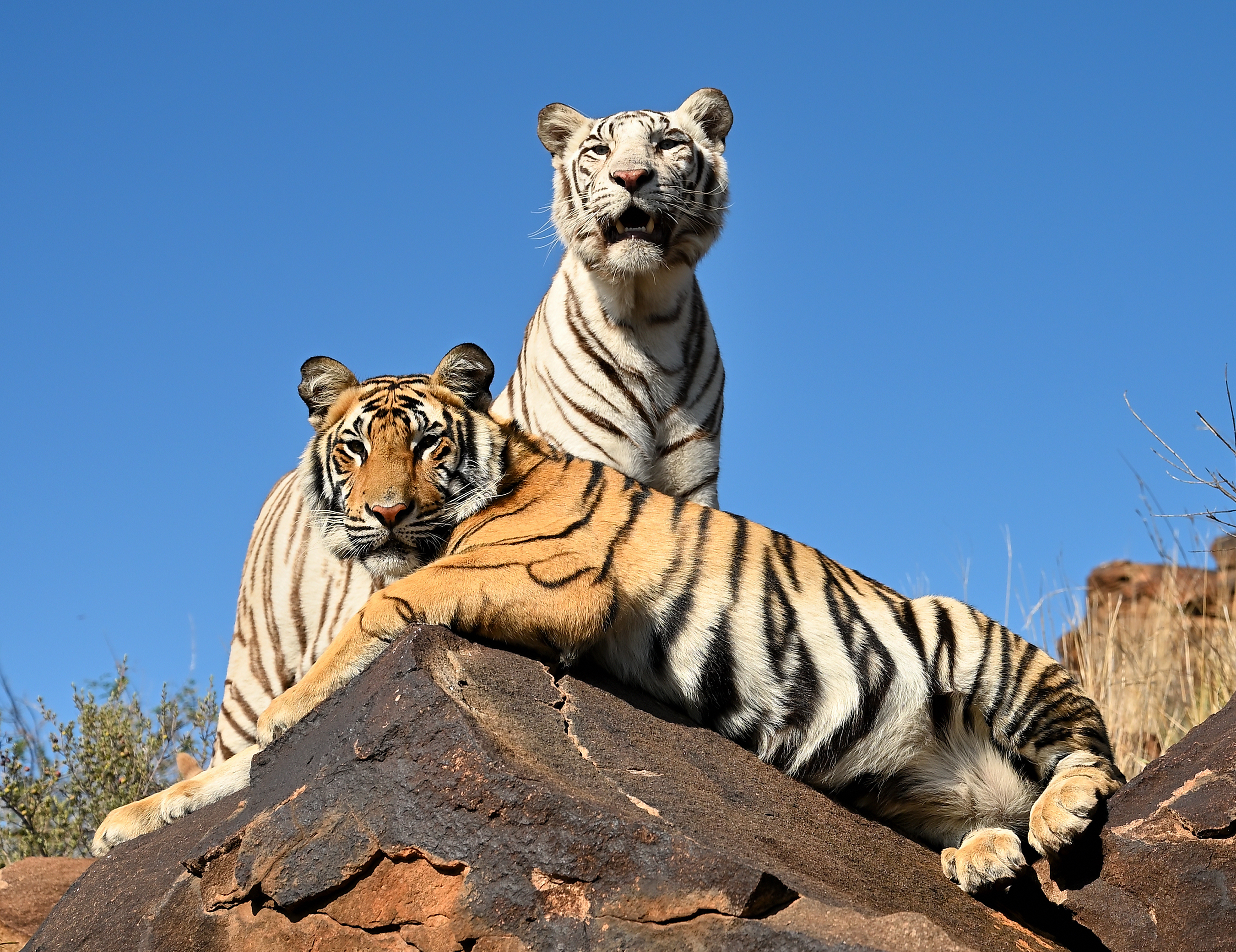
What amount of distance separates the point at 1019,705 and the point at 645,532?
1.29m

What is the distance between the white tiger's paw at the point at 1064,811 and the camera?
10.8 ft

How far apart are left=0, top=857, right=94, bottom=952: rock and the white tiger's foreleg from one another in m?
0.29

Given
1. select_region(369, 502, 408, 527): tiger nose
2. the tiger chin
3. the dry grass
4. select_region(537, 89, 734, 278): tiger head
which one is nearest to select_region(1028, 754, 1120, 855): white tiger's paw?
the tiger chin

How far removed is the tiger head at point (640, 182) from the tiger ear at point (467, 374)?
6.43 feet

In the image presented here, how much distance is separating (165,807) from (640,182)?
3.43 metres

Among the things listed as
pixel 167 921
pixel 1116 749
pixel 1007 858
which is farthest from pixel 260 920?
pixel 1116 749

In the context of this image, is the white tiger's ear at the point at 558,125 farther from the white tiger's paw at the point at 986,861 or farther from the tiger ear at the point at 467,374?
the white tiger's paw at the point at 986,861

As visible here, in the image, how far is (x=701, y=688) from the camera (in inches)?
146

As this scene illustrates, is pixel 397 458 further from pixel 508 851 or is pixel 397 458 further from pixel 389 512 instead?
pixel 508 851

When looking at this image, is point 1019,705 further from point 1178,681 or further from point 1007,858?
point 1178,681

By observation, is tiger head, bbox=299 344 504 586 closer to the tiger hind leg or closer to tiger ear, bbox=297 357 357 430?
tiger ear, bbox=297 357 357 430

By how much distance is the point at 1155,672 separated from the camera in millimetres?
7262

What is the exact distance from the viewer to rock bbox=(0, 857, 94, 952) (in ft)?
14.2

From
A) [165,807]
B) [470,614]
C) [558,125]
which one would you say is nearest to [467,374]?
[470,614]
